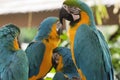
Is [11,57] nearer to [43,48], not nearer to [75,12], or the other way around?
[43,48]

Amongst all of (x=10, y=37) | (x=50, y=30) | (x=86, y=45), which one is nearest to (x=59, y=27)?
(x=50, y=30)

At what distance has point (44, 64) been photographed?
1.66 m

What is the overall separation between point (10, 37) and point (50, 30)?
0.27m

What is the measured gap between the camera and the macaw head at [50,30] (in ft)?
5.66

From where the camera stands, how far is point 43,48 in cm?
168

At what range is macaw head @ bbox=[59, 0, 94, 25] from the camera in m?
1.62

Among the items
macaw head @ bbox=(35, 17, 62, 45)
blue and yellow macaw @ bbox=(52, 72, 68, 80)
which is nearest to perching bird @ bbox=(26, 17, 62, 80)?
macaw head @ bbox=(35, 17, 62, 45)

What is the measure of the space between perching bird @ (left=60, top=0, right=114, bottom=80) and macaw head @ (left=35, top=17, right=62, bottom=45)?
10 cm

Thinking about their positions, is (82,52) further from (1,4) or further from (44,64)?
(1,4)

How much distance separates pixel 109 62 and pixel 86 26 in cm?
18

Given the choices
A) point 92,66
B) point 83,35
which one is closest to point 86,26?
point 83,35

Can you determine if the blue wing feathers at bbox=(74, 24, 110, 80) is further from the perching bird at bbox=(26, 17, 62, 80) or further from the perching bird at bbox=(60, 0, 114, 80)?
→ the perching bird at bbox=(26, 17, 62, 80)

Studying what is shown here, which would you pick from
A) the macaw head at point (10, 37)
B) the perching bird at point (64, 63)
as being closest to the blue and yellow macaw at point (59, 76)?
the perching bird at point (64, 63)

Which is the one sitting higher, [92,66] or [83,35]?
[83,35]
